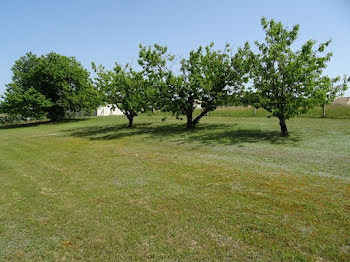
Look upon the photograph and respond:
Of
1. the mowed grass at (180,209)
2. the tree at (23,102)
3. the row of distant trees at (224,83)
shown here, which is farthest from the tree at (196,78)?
the tree at (23,102)

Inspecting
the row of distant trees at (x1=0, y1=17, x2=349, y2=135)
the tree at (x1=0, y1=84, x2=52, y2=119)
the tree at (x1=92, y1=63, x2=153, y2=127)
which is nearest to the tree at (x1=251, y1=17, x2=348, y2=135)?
the row of distant trees at (x1=0, y1=17, x2=349, y2=135)

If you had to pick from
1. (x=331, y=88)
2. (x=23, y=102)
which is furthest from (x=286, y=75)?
(x=23, y=102)

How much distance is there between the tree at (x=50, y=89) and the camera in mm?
37719

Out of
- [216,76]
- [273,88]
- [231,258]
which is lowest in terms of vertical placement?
[231,258]

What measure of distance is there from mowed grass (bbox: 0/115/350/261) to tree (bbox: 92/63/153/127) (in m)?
14.3

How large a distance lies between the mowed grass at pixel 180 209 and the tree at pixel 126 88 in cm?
1434

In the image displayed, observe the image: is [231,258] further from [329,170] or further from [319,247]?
[329,170]

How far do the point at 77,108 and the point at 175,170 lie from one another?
1551 inches

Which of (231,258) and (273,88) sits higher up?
(273,88)

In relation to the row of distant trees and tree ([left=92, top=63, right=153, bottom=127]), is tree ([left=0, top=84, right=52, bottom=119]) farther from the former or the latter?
tree ([left=92, top=63, right=153, bottom=127])

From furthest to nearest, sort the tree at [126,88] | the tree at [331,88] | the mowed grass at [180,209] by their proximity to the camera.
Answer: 1. the tree at [126,88]
2. the tree at [331,88]
3. the mowed grass at [180,209]

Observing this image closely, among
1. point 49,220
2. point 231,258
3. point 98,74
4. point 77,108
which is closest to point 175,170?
point 49,220

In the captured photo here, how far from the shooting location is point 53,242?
185 inches

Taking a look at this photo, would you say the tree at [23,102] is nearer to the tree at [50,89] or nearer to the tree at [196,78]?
the tree at [50,89]
